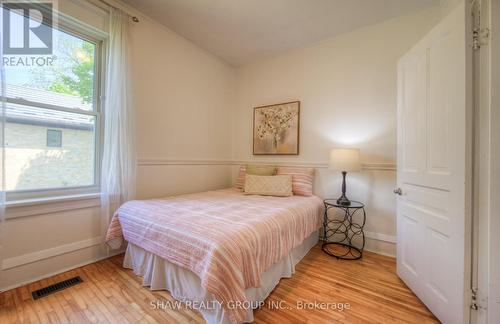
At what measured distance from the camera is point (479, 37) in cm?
115

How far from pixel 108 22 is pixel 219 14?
1.17m

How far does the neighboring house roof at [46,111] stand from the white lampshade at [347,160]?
2.68m

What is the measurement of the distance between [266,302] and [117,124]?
2.15 meters

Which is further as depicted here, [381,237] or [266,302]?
[381,237]

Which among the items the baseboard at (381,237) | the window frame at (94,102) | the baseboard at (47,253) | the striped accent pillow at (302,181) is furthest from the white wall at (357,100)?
the baseboard at (47,253)

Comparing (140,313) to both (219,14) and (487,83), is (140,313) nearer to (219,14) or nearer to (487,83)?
(487,83)

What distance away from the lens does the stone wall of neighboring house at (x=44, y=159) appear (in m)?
1.59

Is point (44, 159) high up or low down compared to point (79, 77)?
down

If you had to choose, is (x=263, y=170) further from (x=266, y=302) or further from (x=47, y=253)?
(x=47, y=253)

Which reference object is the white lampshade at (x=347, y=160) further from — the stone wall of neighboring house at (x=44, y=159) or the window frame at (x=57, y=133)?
the window frame at (x=57, y=133)

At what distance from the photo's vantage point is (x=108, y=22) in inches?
79.4

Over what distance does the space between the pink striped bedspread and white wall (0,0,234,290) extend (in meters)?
0.39

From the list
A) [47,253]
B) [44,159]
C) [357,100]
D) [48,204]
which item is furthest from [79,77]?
[357,100]

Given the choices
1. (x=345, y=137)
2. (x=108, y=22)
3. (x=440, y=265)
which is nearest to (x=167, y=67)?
(x=108, y=22)
